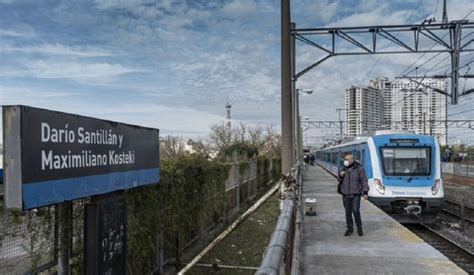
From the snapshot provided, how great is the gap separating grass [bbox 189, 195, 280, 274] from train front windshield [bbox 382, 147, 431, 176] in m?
4.72

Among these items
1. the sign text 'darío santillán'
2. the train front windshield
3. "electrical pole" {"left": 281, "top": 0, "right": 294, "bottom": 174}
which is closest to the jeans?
"electrical pole" {"left": 281, "top": 0, "right": 294, "bottom": 174}

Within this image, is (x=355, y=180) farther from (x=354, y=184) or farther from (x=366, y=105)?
(x=366, y=105)

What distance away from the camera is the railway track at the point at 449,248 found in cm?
1098

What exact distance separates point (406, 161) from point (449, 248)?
4521 millimetres

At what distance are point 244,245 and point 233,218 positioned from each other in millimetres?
4482

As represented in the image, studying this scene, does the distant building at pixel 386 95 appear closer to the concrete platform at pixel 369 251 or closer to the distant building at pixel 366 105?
the distant building at pixel 366 105

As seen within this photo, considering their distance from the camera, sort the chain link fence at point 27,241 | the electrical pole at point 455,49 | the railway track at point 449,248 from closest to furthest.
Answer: the chain link fence at point 27,241
the railway track at point 449,248
the electrical pole at point 455,49

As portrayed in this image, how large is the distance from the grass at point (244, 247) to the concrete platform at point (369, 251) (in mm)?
1451

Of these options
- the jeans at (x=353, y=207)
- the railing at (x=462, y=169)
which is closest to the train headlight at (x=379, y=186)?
the jeans at (x=353, y=207)

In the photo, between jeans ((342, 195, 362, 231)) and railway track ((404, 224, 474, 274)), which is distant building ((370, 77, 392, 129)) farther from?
jeans ((342, 195, 362, 231))

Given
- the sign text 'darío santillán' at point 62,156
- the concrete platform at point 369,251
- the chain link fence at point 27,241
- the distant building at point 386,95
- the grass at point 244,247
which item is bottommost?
the grass at point 244,247

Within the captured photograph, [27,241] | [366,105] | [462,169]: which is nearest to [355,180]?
[27,241]

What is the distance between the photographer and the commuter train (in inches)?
619

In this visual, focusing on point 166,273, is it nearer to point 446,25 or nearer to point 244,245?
point 244,245
